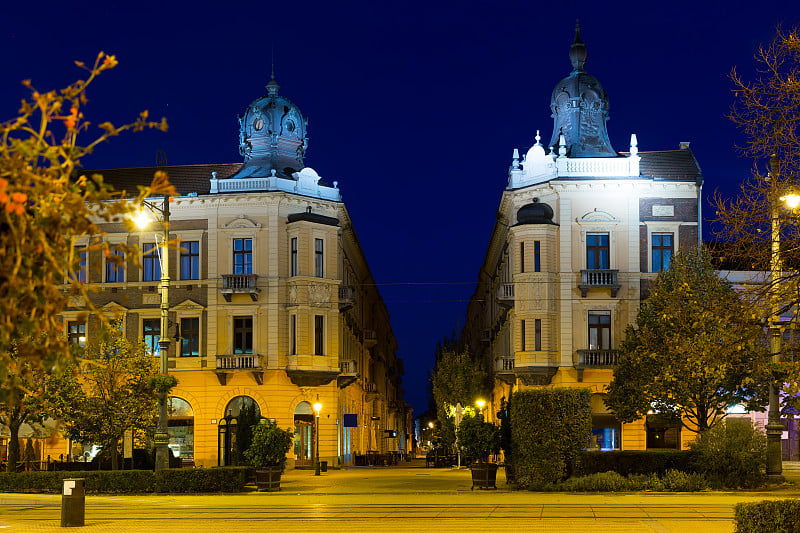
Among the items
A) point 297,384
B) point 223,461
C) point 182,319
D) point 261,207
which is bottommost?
point 223,461

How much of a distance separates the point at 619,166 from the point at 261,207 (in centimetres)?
1817

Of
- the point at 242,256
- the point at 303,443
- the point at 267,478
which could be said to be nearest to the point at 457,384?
the point at 303,443

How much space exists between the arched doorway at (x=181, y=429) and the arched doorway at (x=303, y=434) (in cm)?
525

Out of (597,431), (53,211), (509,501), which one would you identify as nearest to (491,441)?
(509,501)

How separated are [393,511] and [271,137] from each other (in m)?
32.4

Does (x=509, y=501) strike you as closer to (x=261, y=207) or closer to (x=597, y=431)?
(x=597, y=431)

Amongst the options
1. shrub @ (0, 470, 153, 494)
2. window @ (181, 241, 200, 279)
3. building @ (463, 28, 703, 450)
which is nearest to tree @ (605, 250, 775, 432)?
building @ (463, 28, 703, 450)

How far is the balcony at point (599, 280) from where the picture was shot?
48656 mm

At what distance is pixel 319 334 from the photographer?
51.1 m

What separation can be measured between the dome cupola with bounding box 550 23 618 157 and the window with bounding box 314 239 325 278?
13.4 m

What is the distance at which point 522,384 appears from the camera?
165 feet

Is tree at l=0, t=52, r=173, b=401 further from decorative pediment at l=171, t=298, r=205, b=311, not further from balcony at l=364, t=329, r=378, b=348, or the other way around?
balcony at l=364, t=329, r=378, b=348

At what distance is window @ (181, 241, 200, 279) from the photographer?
169 feet

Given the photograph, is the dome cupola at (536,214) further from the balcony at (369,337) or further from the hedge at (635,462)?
the balcony at (369,337)
